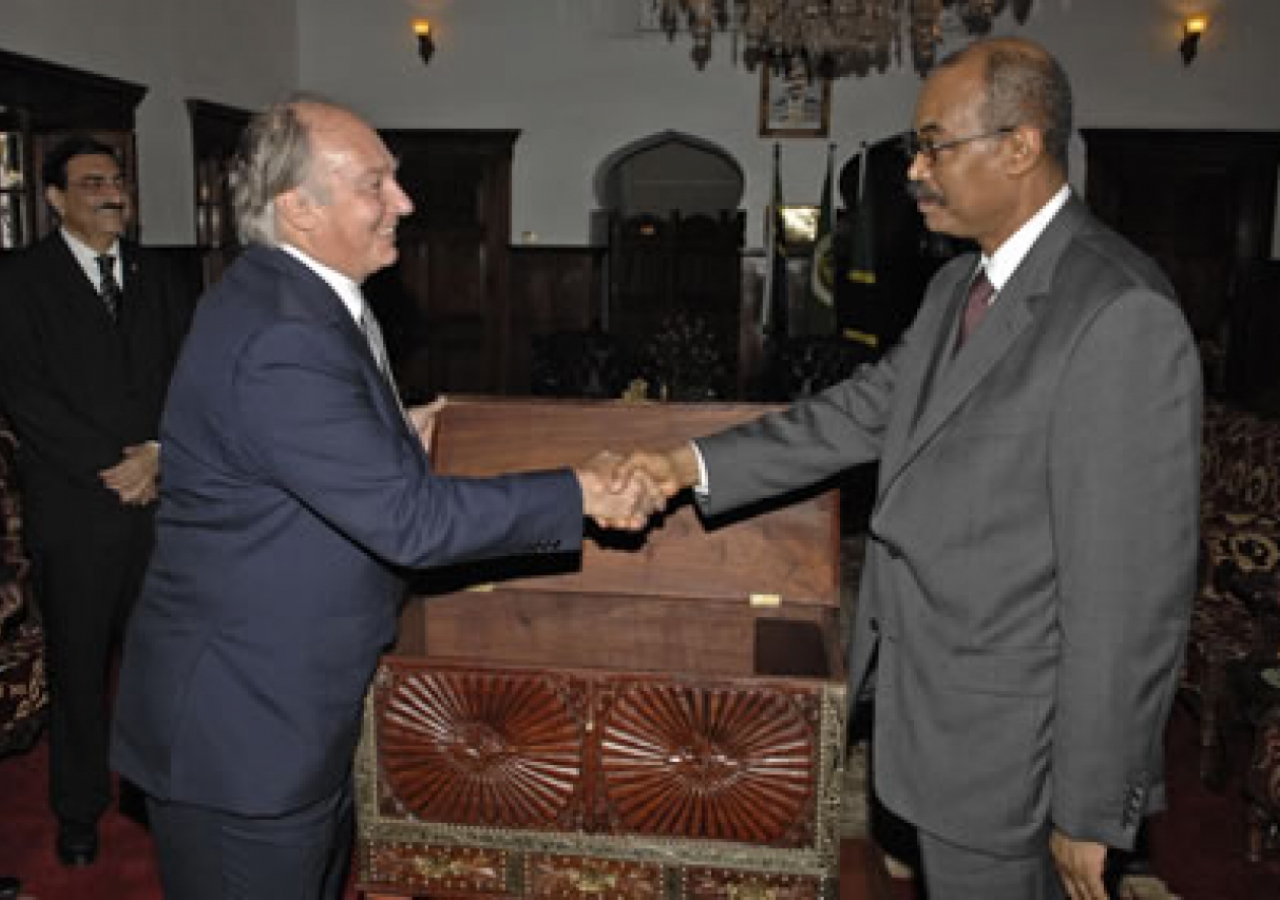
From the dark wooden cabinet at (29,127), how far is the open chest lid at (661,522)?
16.3 feet

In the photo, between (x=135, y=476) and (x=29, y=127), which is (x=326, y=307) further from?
(x=29, y=127)

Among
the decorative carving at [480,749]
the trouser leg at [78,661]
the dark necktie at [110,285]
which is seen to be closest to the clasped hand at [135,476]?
the trouser leg at [78,661]

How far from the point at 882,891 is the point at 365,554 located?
6.16 ft

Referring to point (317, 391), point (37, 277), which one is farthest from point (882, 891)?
point (37, 277)

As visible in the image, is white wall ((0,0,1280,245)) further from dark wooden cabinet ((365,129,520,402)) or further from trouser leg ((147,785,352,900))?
trouser leg ((147,785,352,900))

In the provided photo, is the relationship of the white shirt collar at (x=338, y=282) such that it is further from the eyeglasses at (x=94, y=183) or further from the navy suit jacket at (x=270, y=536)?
the eyeglasses at (x=94, y=183)

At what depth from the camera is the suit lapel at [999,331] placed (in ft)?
5.53

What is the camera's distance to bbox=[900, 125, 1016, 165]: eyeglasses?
1.71 metres

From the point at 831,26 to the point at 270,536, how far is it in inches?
262

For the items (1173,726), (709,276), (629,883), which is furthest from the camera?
(709,276)

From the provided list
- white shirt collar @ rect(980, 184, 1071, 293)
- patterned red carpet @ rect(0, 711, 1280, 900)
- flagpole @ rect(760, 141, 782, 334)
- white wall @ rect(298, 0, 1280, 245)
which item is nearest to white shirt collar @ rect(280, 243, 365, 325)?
white shirt collar @ rect(980, 184, 1071, 293)

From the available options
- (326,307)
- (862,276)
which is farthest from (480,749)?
(862,276)

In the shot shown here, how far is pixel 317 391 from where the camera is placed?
159cm

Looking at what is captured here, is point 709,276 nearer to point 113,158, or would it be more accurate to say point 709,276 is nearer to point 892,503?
point 113,158
